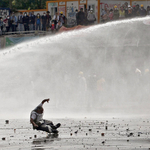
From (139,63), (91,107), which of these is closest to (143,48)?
(139,63)

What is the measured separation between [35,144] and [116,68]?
23.0 metres

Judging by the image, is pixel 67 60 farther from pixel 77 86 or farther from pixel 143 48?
pixel 143 48

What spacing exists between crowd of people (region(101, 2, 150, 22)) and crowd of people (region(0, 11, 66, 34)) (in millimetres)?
3612

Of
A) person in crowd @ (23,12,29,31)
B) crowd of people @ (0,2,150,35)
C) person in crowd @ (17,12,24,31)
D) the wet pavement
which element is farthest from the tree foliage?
the wet pavement

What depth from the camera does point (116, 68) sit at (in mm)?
37062

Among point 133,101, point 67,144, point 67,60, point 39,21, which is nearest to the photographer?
point 67,144

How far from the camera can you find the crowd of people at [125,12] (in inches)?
1317

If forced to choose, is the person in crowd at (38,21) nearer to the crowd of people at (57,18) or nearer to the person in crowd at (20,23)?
the crowd of people at (57,18)

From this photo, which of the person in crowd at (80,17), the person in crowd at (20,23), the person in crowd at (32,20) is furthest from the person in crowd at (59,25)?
the person in crowd at (20,23)

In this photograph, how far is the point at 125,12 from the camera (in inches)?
1346

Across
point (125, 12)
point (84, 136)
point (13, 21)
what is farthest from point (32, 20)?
point (84, 136)

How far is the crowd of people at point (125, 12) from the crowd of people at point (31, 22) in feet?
11.9

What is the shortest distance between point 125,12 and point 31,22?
866 centimetres

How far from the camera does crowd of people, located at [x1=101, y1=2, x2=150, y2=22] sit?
33.5 m
